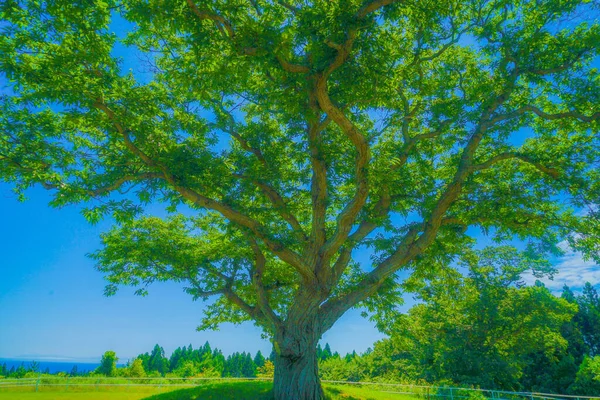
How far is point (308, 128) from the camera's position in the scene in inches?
384

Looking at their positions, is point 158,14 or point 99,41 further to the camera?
point 99,41

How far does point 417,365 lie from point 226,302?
22.8 meters

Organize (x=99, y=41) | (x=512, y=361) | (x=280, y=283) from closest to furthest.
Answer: (x=99, y=41) < (x=280, y=283) < (x=512, y=361)

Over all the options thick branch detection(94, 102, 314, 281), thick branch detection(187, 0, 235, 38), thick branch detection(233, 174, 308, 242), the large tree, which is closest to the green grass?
the large tree

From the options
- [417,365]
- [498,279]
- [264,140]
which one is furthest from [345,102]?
[417,365]

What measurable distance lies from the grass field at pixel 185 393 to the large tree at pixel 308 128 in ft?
6.46

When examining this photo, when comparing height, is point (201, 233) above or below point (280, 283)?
above

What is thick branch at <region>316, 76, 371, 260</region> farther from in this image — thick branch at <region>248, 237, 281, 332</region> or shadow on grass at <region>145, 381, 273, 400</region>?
shadow on grass at <region>145, 381, 273, 400</region>

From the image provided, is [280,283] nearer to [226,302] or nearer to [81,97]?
[226,302]

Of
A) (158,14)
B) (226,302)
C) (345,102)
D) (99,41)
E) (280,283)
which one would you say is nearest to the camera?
(158,14)

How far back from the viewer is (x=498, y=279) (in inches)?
985

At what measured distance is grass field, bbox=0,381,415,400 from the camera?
10477 millimetres

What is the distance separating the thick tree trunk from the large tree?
2.2 inches

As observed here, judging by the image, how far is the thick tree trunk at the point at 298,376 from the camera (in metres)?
9.22
